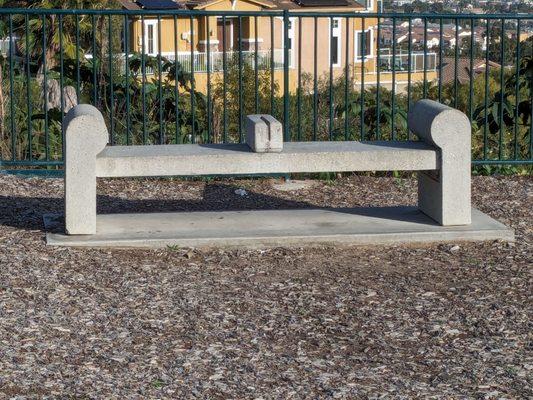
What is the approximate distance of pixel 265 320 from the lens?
20.3 ft

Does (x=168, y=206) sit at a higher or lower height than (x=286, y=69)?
lower

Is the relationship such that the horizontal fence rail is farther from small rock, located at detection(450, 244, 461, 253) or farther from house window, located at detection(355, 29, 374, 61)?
small rock, located at detection(450, 244, 461, 253)

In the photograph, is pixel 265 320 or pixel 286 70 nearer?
pixel 265 320

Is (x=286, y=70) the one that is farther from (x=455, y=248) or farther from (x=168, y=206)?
(x=455, y=248)

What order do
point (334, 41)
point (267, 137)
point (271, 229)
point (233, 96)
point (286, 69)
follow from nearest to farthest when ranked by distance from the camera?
point (267, 137)
point (271, 229)
point (286, 69)
point (233, 96)
point (334, 41)

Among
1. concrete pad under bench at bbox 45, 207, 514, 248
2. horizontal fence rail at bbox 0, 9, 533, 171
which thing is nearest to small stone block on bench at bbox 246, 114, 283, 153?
concrete pad under bench at bbox 45, 207, 514, 248

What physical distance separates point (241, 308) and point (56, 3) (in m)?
25.2

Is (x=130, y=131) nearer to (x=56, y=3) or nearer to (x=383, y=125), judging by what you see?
A: (x=383, y=125)

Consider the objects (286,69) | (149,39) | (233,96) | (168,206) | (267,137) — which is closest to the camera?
(267,137)

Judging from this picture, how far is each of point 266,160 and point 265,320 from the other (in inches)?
71.8

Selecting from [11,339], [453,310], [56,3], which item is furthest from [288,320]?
[56,3]

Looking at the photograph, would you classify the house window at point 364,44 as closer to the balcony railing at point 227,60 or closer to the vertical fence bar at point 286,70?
the vertical fence bar at point 286,70

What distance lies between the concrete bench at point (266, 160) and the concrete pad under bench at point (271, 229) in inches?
6.9

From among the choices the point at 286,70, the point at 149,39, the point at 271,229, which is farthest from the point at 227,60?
the point at 271,229
